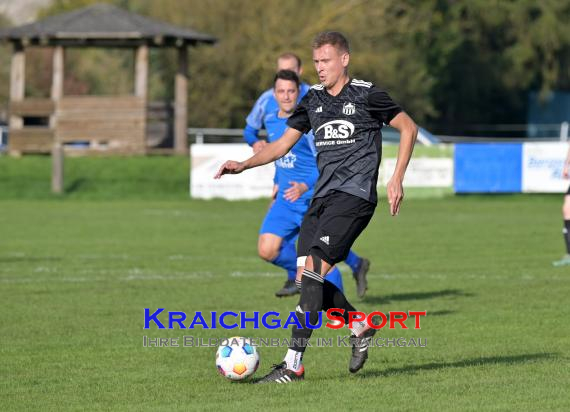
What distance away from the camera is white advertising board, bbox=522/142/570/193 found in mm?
27328

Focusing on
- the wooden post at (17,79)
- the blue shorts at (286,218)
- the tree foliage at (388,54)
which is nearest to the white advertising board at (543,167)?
the wooden post at (17,79)

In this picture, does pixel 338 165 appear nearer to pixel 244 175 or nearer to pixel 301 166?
pixel 301 166

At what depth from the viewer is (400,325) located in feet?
31.6

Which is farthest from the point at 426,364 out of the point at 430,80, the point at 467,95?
the point at 467,95

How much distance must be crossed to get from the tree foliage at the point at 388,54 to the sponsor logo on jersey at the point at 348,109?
3757 centimetres

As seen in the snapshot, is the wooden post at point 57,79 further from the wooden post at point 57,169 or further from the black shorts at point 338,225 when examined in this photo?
the black shorts at point 338,225

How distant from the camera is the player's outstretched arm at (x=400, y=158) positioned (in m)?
6.79

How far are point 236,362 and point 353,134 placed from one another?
5.09 feet

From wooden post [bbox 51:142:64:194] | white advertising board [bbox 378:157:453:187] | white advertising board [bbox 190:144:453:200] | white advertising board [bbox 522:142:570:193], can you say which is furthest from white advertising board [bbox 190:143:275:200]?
white advertising board [bbox 522:142:570:193]

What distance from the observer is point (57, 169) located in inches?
1130

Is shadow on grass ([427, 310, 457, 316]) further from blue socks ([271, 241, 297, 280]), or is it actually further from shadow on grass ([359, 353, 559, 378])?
shadow on grass ([359, 353, 559, 378])

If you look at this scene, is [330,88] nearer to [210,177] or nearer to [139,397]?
[139,397]

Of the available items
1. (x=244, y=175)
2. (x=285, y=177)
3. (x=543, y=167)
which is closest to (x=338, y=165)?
(x=285, y=177)

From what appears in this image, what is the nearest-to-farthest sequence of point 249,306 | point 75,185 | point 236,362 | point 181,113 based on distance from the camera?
point 236,362, point 249,306, point 75,185, point 181,113
